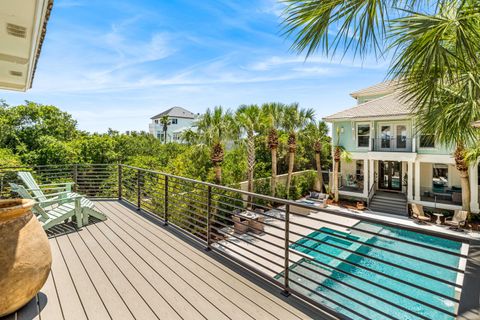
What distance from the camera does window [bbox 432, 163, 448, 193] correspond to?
15.0 meters

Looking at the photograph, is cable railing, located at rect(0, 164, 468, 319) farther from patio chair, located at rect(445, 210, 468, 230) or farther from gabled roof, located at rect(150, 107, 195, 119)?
gabled roof, located at rect(150, 107, 195, 119)

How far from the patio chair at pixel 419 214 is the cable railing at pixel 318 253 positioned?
4.84ft

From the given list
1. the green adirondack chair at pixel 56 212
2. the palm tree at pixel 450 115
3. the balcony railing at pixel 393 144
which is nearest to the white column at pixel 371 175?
the balcony railing at pixel 393 144

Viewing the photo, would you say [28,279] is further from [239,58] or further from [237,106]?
[239,58]

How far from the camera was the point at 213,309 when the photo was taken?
2.37m

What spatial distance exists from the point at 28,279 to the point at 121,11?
24.1 ft

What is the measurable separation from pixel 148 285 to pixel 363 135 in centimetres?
1634

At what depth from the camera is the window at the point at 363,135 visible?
1611cm

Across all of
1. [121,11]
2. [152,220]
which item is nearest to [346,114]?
[121,11]

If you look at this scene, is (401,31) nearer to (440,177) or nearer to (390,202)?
(390,202)

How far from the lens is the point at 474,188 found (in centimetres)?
1267


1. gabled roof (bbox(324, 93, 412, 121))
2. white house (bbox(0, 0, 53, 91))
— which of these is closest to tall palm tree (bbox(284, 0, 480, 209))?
white house (bbox(0, 0, 53, 91))

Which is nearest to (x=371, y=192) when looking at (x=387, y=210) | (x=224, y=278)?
(x=387, y=210)

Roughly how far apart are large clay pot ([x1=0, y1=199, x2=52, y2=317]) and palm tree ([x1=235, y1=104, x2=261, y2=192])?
11.5 m
